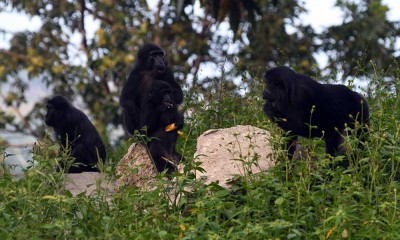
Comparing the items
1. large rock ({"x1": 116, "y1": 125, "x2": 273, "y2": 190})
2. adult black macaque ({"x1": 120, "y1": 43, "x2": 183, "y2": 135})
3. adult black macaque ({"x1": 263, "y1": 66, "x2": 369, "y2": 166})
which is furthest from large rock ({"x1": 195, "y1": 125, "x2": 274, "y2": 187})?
adult black macaque ({"x1": 120, "y1": 43, "x2": 183, "y2": 135})

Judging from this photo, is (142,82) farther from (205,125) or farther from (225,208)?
(225,208)

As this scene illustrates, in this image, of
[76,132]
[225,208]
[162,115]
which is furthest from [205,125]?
[225,208]

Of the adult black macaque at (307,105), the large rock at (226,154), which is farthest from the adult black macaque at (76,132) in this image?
the adult black macaque at (307,105)

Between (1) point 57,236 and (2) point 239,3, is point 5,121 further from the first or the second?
(1) point 57,236

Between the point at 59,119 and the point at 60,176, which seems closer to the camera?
the point at 60,176

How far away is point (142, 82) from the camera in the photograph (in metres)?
10.3

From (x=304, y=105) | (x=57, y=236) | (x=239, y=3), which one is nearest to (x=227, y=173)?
(x=304, y=105)

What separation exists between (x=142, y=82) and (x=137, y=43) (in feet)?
26.2

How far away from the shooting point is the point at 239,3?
15961 mm

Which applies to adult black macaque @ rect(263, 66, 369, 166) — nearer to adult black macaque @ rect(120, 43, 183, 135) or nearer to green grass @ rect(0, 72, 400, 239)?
green grass @ rect(0, 72, 400, 239)

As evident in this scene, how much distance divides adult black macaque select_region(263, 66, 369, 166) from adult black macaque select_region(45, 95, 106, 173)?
354 cm

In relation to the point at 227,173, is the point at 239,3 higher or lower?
higher

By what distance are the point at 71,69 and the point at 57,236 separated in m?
12.7

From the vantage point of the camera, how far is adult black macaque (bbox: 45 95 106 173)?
1132 centimetres
